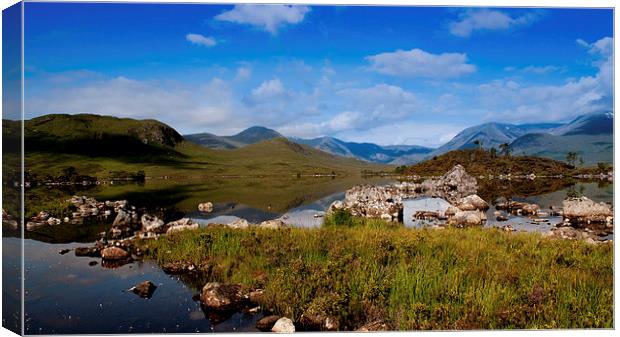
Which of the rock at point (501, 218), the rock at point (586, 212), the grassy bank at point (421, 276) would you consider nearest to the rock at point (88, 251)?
the grassy bank at point (421, 276)

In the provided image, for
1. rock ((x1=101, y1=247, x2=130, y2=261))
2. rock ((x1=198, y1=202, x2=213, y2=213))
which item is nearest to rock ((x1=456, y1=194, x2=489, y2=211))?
rock ((x1=198, y1=202, x2=213, y2=213))

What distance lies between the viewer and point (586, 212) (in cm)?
2002

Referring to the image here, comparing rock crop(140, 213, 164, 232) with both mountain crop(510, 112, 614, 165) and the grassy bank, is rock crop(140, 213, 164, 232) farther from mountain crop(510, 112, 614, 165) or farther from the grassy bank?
mountain crop(510, 112, 614, 165)

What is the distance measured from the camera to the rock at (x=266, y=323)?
307 inches

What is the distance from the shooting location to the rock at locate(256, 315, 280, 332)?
7.80m

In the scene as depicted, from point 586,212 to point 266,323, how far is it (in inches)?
674

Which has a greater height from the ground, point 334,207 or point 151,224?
point 334,207

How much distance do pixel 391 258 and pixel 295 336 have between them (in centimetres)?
308

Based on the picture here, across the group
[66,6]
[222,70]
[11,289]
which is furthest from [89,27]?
[11,289]

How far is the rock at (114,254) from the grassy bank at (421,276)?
1.01 m

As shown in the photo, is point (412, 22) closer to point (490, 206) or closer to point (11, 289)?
point (11, 289)

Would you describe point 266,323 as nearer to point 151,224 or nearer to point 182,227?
point 182,227

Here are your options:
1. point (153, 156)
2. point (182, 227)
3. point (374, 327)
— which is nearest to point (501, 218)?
point (182, 227)

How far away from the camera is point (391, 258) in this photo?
9.84 metres
